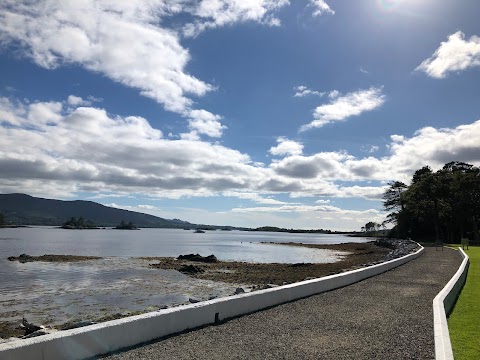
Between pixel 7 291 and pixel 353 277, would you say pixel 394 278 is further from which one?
pixel 7 291

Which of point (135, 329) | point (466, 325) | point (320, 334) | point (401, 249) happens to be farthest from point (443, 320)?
point (401, 249)

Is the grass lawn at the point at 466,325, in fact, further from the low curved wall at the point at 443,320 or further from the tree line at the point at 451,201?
the tree line at the point at 451,201

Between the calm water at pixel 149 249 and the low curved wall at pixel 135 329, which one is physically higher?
the low curved wall at pixel 135 329

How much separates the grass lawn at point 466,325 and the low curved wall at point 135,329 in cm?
412

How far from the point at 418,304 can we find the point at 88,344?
29.2 feet

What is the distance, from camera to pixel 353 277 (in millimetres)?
15812

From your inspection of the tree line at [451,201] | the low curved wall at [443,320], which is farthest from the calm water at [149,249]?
the low curved wall at [443,320]

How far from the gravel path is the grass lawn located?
1.66 ft

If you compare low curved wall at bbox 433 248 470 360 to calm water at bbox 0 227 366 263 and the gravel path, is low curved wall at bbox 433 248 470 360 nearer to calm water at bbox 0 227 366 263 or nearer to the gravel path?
the gravel path

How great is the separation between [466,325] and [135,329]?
760cm

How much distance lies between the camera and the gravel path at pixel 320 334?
6730mm

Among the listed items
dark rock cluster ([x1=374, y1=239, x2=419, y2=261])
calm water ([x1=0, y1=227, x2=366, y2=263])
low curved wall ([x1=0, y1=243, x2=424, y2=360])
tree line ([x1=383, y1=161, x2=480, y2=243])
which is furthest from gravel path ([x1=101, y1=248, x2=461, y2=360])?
tree line ([x1=383, y1=161, x2=480, y2=243])

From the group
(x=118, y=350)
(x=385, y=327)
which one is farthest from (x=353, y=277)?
(x=118, y=350)

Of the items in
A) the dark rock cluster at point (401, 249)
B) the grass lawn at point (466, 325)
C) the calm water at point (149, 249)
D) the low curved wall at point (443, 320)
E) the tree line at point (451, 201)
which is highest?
the tree line at point (451, 201)
